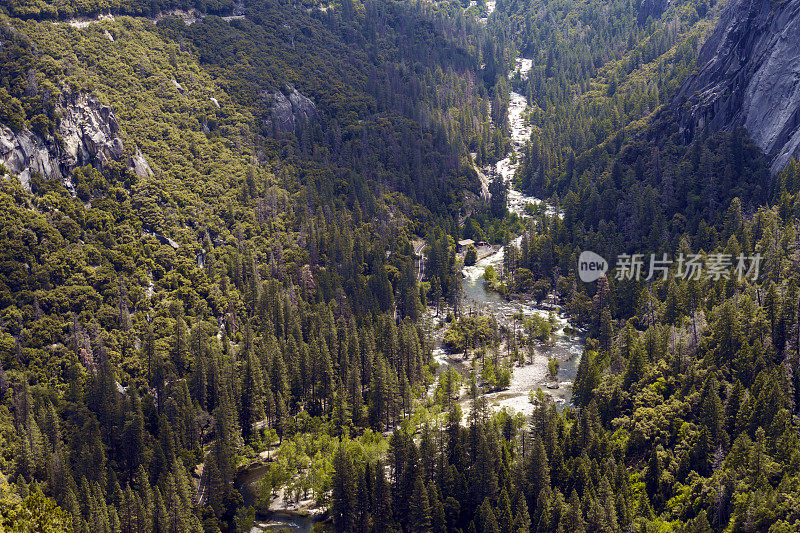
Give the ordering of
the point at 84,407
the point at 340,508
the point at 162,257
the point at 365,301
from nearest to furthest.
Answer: the point at 340,508 → the point at 84,407 → the point at 162,257 → the point at 365,301

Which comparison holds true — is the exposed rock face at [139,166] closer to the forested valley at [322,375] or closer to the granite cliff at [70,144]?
the granite cliff at [70,144]

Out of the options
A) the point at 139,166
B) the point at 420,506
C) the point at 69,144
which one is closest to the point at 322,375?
the point at 420,506

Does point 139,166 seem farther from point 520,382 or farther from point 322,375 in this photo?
point 520,382

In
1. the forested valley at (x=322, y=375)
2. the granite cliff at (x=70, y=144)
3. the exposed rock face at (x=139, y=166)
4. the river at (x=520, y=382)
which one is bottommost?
the river at (x=520, y=382)

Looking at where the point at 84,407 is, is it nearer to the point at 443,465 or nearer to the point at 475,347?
the point at 443,465

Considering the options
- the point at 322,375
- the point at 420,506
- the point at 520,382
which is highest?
the point at 322,375

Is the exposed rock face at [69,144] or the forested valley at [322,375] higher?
the exposed rock face at [69,144]

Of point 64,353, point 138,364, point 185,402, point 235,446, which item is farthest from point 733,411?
point 64,353

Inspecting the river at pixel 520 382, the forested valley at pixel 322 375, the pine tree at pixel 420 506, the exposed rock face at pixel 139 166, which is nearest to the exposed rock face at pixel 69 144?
the forested valley at pixel 322 375
